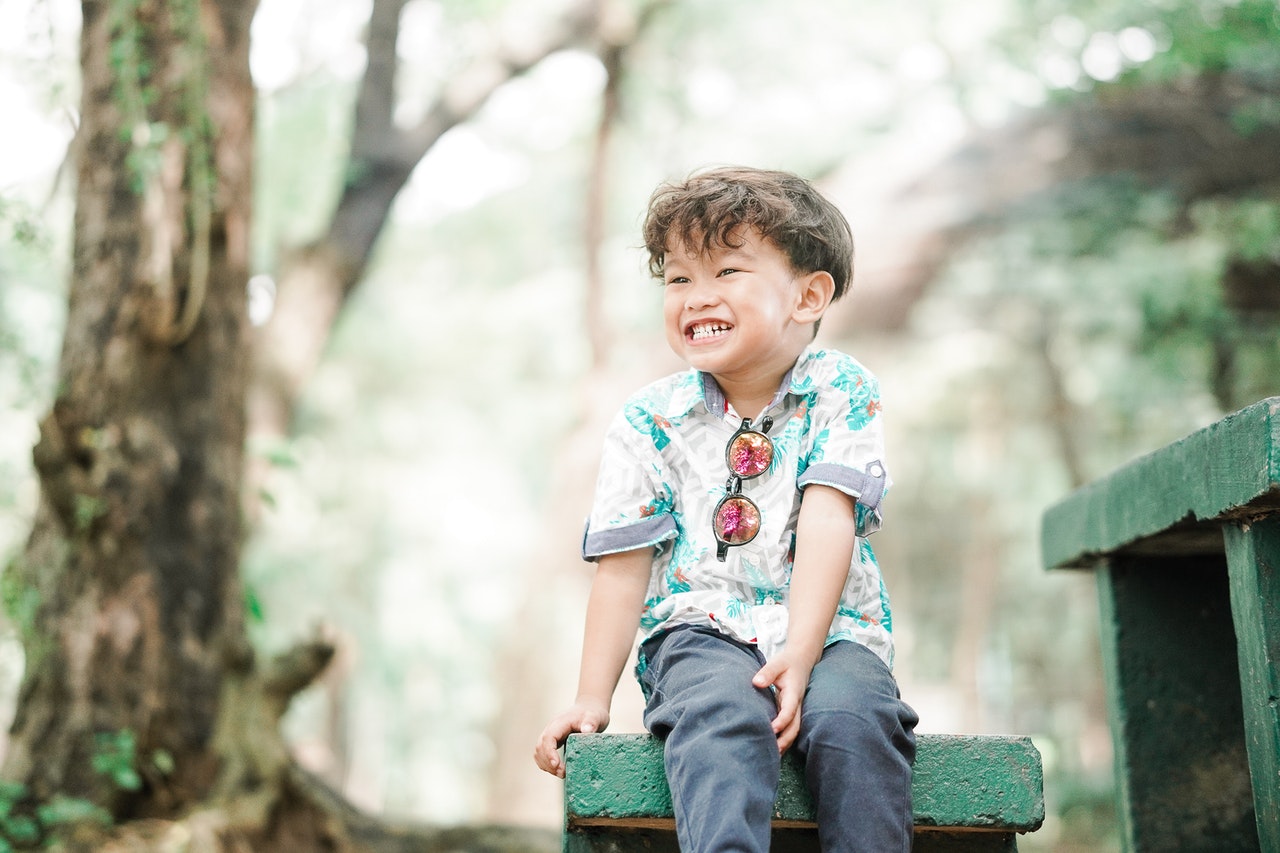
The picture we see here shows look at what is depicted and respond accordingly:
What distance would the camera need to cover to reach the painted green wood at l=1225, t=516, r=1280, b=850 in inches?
76.7

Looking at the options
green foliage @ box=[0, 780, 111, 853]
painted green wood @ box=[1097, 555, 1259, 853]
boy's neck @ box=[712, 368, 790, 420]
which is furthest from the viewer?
green foliage @ box=[0, 780, 111, 853]

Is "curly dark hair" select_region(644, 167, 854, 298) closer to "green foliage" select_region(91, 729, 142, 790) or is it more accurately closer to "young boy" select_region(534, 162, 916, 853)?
"young boy" select_region(534, 162, 916, 853)

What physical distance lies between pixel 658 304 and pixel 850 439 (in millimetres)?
7031

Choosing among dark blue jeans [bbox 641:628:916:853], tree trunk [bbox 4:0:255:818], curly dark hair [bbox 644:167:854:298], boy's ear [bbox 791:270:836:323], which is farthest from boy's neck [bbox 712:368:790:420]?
tree trunk [bbox 4:0:255:818]

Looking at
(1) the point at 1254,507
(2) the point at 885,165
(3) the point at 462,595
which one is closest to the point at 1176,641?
(1) the point at 1254,507

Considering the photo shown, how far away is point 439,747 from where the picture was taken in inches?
828

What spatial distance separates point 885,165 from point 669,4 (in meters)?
2.14

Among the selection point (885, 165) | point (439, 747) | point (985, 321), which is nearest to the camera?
point (885, 165)

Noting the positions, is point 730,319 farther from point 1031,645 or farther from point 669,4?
point 1031,645

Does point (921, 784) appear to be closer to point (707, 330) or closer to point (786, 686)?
point (786, 686)

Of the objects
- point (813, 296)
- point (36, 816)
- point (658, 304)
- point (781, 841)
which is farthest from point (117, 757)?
point (658, 304)

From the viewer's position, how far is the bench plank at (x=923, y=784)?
1889 millimetres

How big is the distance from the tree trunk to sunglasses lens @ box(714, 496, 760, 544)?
2.21 metres

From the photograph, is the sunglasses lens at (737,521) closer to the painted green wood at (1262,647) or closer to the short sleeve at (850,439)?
the short sleeve at (850,439)
